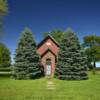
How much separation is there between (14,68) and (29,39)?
4618 millimetres

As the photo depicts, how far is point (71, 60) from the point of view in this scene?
120 ft

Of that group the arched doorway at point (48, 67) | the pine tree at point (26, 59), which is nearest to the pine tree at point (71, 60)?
the pine tree at point (26, 59)

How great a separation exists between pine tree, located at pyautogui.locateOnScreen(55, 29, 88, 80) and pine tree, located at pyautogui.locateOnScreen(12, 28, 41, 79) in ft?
11.0

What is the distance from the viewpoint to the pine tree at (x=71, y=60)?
119 ft

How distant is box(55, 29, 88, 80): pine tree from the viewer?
3622 cm

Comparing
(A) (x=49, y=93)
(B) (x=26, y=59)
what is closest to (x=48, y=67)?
(B) (x=26, y=59)

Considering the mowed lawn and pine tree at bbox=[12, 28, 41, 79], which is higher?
pine tree at bbox=[12, 28, 41, 79]

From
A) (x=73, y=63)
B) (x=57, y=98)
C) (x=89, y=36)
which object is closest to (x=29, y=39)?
(x=73, y=63)

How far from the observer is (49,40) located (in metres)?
43.9

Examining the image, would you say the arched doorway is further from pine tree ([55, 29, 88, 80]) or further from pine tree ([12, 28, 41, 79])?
pine tree ([55, 29, 88, 80])

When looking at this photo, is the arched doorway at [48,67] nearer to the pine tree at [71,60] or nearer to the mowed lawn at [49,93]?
the pine tree at [71,60]

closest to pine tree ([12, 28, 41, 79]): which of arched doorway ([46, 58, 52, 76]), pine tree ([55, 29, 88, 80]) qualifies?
pine tree ([55, 29, 88, 80])

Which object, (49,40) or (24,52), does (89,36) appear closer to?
(49,40)

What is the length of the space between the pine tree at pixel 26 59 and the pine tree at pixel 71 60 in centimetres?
336
